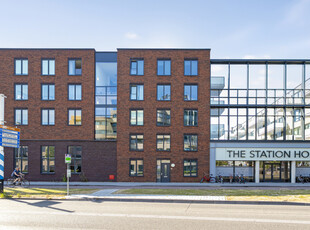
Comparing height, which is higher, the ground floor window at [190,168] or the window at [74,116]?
the window at [74,116]

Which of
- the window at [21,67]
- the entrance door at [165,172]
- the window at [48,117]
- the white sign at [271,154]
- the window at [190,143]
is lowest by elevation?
the entrance door at [165,172]

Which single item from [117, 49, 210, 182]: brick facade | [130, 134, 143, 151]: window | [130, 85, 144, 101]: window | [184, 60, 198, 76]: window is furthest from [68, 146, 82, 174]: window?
[184, 60, 198, 76]: window

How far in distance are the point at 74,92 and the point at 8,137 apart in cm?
1009

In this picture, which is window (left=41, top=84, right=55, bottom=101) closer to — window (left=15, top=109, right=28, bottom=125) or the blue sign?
window (left=15, top=109, right=28, bottom=125)

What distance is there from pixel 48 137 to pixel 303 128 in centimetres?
2656

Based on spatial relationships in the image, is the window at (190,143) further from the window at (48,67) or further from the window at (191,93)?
the window at (48,67)

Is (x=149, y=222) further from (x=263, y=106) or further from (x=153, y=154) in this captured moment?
(x=263, y=106)

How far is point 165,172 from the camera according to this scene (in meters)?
24.2

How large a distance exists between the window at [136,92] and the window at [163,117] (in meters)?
2.49

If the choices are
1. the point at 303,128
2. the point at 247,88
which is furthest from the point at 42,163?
the point at 303,128

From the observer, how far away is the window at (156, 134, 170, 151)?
24.5m

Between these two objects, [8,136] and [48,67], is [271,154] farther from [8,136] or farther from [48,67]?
[48,67]

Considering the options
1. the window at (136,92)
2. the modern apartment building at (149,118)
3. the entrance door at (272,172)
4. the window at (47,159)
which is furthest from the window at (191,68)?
the window at (47,159)

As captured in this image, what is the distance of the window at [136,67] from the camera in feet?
81.9
